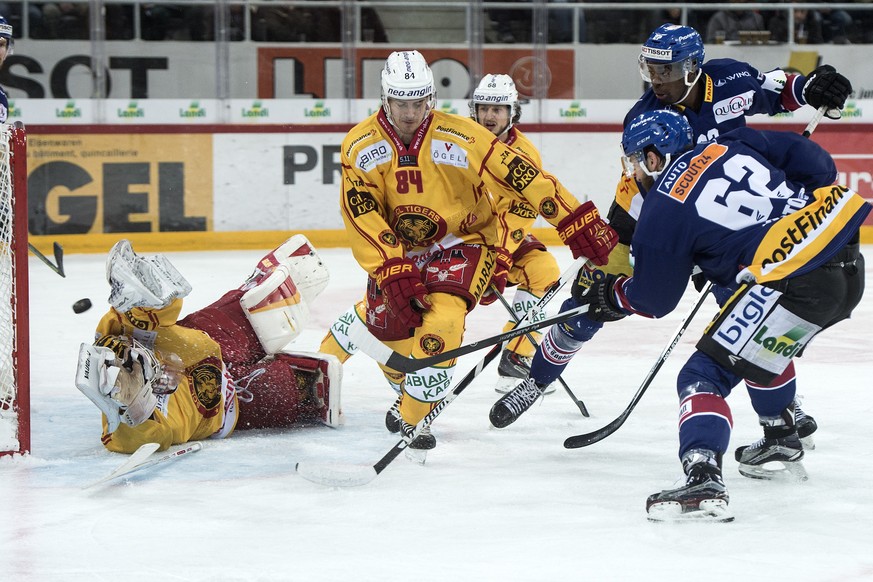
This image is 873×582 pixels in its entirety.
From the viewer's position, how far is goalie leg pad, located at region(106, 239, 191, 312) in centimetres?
331

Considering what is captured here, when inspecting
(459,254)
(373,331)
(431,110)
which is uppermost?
(431,110)

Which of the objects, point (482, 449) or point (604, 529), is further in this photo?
point (482, 449)

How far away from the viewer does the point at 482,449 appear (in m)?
3.54

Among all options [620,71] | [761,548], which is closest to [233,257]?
[620,71]

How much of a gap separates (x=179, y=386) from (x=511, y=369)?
140 centimetres

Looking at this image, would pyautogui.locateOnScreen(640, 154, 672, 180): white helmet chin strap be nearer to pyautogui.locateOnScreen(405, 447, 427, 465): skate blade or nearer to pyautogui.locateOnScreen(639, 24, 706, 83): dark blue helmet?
pyautogui.locateOnScreen(639, 24, 706, 83): dark blue helmet

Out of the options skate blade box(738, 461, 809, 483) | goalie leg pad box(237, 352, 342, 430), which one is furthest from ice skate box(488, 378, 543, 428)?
skate blade box(738, 461, 809, 483)

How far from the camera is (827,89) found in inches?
144

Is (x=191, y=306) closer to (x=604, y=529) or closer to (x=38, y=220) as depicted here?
(x=38, y=220)

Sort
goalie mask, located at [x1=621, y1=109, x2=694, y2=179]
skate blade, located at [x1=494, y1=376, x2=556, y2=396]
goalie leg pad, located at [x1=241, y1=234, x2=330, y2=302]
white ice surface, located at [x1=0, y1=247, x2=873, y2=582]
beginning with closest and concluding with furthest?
white ice surface, located at [x1=0, y1=247, x2=873, y2=582] < goalie mask, located at [x1=621, y1=109, x2=694, y2=179] < goalie leg pad, located at [x1=241, y1=234, x2=330, y2=302] < skate blade, located at [x1=494, y1=376, x2=556, y2=396]

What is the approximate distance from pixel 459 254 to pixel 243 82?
479 centimetres

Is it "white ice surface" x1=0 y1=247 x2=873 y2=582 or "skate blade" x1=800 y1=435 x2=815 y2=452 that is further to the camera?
"skate blade" x1=800 y1=435 x2=815 y2=452

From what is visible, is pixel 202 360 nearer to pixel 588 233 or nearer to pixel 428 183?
pixel 428 183

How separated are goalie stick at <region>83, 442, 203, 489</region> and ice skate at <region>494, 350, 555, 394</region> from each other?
131 cm
